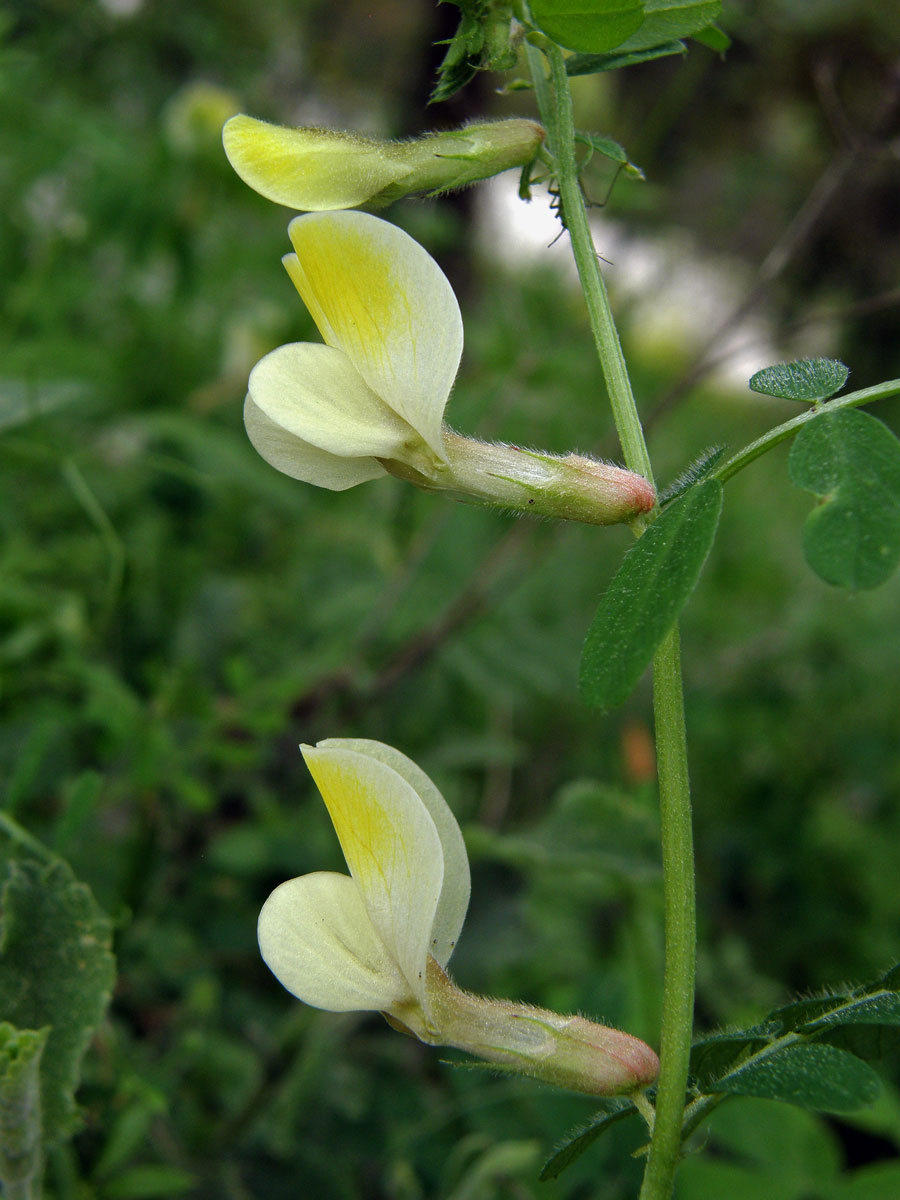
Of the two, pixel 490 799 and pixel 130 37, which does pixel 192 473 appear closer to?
pixel 490 799

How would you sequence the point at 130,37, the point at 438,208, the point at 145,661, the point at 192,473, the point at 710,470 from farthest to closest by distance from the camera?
the point at 130,37
the point at 438,208
the point at 145,661
the point at 192,473
the point at 710,470

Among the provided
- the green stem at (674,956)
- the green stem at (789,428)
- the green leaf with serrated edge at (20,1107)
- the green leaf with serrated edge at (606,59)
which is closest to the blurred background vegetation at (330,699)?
the green leaf with serrated edge at (606,59)

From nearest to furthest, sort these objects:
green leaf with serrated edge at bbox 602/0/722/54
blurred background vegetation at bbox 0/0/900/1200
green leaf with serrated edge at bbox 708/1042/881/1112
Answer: green leaf with serrated edge at bbox 708/1042/881/1112, green leaf with serrated edge at bbox 602/0/722/54, blurred background vegetation at bbox 0/0/900/1200

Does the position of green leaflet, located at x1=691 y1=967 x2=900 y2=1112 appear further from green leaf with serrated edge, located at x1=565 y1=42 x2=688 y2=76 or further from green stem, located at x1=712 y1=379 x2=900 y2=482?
green leaf with serrated edge, located at x1=565 y1=42 x2=688 y2=76

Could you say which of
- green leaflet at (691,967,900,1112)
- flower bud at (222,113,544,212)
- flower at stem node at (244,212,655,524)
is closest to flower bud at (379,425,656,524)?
flower at stem node at (244,212,655,524)

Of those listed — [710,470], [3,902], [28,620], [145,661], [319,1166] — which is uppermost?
[710,470]

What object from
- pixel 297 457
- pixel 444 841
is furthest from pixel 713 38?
pixel 444 841

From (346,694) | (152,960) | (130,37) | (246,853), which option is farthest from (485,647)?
(130,37)

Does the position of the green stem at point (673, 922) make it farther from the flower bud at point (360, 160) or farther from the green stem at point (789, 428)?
the flower bud at point (360, 160)

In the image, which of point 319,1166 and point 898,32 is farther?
Answer: point 898,32
